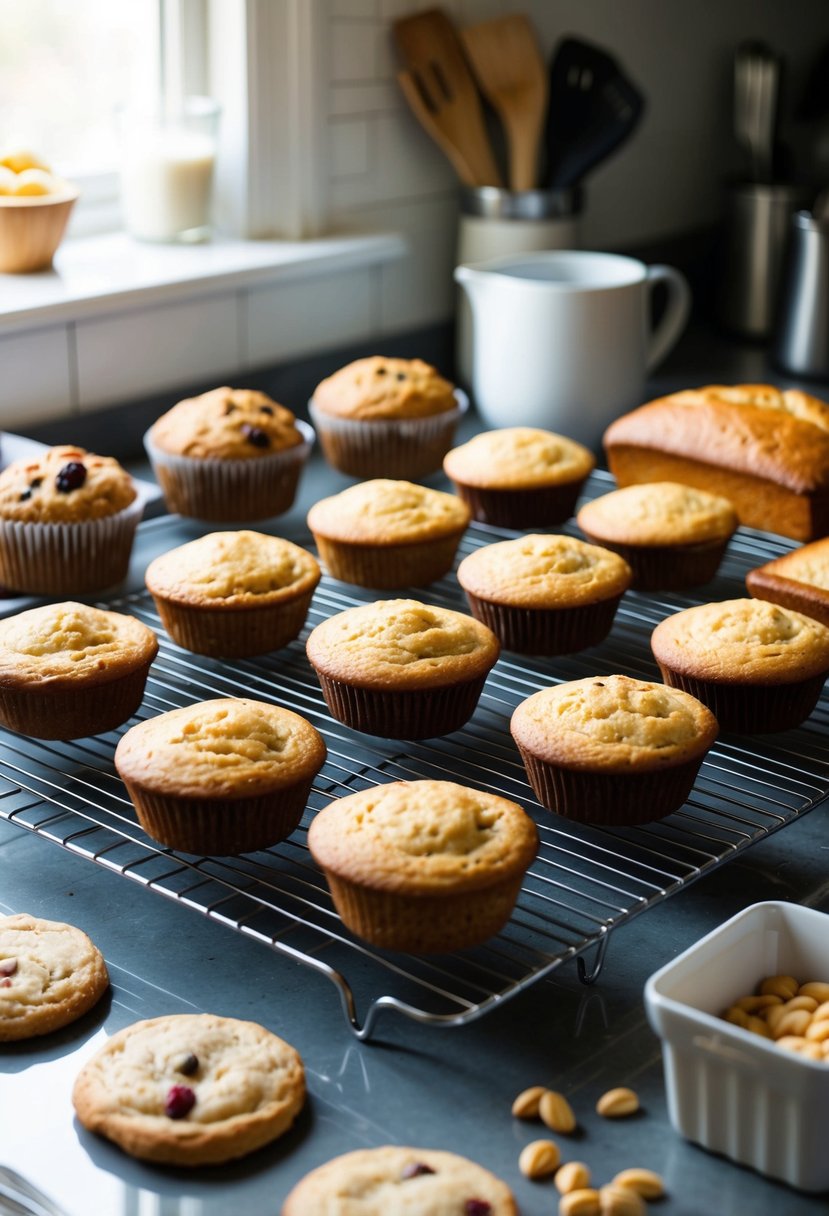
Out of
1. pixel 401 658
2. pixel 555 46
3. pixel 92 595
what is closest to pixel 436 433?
pixel 92 595

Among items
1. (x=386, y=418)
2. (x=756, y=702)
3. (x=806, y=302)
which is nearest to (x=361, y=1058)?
(x=756, y=702)

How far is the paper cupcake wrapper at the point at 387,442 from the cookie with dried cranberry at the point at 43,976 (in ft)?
4.00

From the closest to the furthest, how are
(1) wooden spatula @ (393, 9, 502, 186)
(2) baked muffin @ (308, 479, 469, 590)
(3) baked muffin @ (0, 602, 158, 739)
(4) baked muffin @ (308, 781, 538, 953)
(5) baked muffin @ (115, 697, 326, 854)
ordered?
1. (4) baked muffin @ (308, 781, 538, 953)
2. (5) baked muffin @ (115, 697, 326, 854)
3. (3) baked muffin @ (0, 602, 158, 739)
4. (2) baked muffin @ (308, 479, 469, 590)
5. (1) wooden spatula @ (393, 9, 502, 186)

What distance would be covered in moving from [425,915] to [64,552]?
92 cm

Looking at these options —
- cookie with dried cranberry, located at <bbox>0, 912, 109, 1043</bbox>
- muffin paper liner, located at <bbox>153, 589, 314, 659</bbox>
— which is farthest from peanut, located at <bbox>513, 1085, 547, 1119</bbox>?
muffin paper liner, located at <bbox>153, 589, 314, 659</bbox>

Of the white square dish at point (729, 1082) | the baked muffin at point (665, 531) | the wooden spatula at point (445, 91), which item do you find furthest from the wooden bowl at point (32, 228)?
the white square dish at point (729, 1082)

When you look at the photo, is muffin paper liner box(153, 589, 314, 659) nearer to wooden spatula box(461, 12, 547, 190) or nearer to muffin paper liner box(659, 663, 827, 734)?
muffin paper liner box(659, 663, 827, 734)

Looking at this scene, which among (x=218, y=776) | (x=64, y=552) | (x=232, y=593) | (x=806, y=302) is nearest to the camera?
(x=218, y=776)

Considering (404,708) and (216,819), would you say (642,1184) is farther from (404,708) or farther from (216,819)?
(404,708)

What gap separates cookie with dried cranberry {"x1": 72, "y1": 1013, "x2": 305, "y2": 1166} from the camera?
3.64ft

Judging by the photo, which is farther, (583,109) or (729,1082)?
(583,109)

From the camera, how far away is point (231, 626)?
1.85 meters

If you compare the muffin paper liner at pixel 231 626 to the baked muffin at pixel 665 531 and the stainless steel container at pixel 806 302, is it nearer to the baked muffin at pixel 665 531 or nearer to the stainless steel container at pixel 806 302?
the baked muffin at pixel 665 531

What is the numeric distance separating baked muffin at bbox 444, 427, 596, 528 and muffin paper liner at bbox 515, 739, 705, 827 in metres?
0.75
